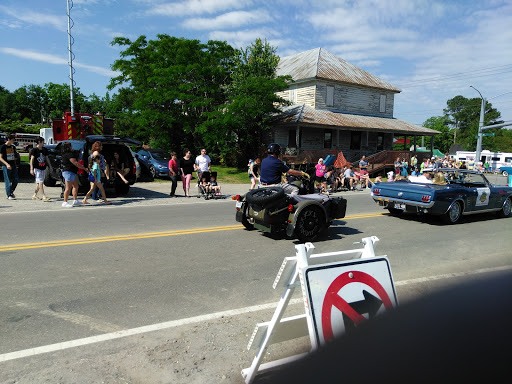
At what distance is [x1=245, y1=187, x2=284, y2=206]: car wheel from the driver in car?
40 cm

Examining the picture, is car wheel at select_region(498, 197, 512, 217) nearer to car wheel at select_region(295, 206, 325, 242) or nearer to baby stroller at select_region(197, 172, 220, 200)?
car wheel at select_region(295, 206, 325, 242)

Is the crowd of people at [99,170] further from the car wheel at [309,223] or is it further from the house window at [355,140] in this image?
the house window at [355,140]

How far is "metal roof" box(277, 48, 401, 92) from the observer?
104ft

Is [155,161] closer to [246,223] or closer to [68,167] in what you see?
[68,167]

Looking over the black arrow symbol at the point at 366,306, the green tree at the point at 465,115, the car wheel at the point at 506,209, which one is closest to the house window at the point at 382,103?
the car wheel at the point at 506,209

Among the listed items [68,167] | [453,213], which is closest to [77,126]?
[68,167]

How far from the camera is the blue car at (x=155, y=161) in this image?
67.6 ft

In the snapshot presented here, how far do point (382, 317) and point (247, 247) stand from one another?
17.5ft

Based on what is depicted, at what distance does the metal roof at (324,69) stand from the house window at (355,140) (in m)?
4.33

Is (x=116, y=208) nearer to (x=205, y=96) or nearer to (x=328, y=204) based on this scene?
(x=328, y=204)

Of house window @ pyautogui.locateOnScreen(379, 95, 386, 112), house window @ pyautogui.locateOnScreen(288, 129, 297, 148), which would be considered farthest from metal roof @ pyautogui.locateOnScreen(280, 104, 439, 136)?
house window @ pyautogui.locateOnScreen(288, 129, 297, 148)

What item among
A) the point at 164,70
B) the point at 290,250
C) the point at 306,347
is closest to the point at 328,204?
the point at 290,250

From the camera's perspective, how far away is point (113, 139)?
11914mm

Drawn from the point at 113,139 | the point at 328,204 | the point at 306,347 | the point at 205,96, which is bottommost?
the point at 306,347
